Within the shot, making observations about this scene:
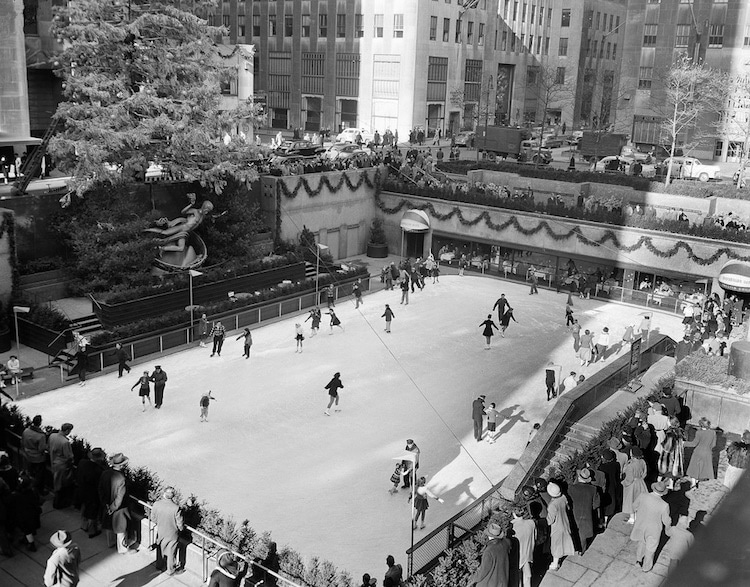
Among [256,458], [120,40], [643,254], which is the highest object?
[120,40]

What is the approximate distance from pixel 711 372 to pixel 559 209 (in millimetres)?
19862

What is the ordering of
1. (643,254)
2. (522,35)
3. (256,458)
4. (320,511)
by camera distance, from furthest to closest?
1. (522,35)
2. (643,254)
3. (256,458)
4. (320,511)

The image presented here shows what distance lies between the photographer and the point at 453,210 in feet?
125

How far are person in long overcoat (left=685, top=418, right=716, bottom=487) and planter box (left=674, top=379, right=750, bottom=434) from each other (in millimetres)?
2435

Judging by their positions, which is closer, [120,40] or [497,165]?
[120,40]

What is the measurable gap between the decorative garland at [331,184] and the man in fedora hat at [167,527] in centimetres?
2470

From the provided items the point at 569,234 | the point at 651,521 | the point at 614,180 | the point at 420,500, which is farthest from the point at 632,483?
the point at 614,180

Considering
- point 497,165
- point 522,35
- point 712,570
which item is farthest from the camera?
point 522,35

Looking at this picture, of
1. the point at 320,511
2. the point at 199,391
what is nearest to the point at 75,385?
the point at 199,391

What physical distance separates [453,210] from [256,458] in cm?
2233

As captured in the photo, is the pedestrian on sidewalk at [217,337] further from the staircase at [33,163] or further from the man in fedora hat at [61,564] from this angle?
the man in fedora hat at [61,564]

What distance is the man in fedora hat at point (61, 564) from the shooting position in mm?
9695

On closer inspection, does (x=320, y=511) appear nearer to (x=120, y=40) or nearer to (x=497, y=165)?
(x=120, y=40)

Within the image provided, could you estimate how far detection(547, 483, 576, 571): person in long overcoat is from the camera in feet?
37.0
